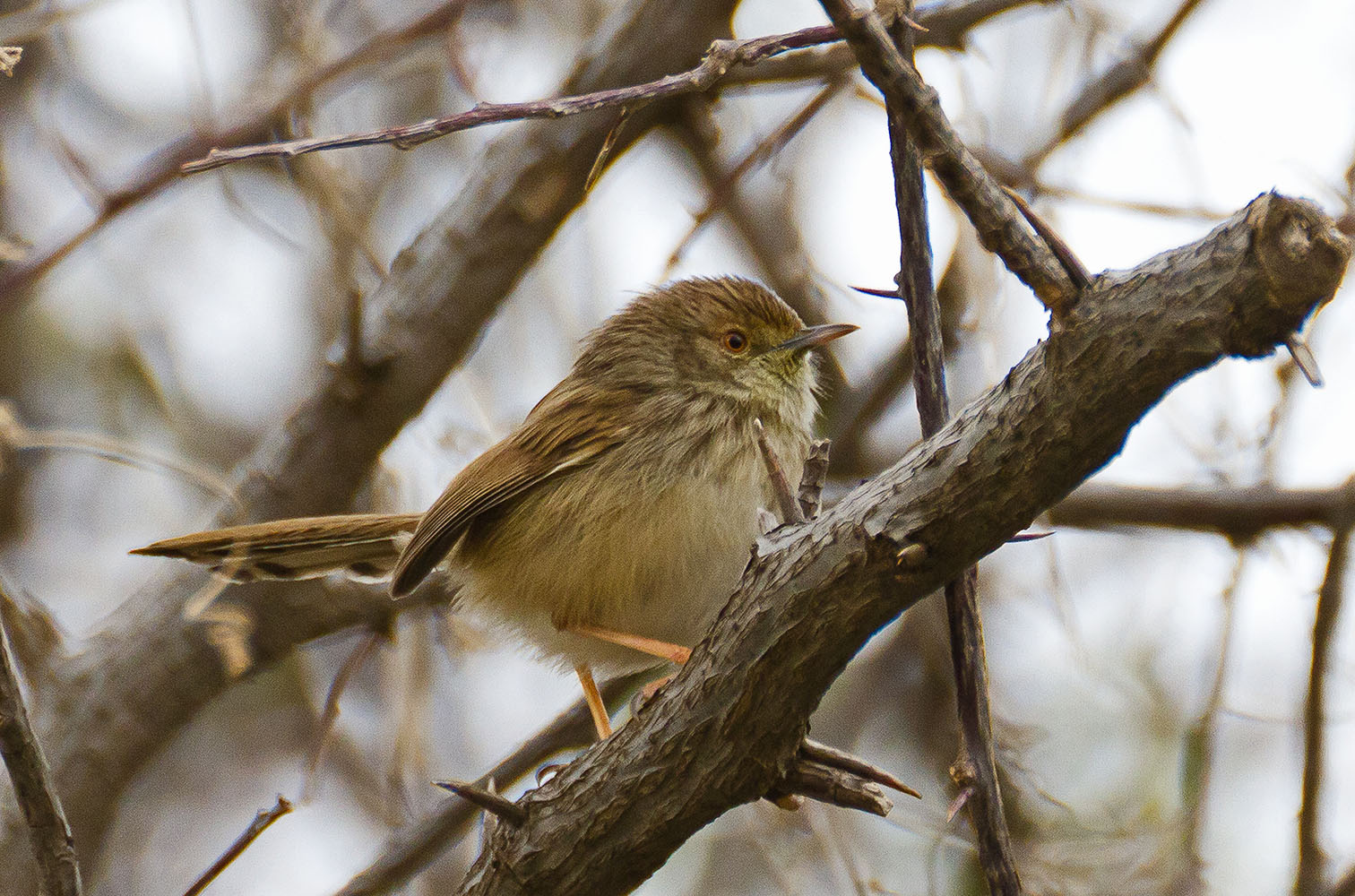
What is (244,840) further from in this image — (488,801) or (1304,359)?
(1304,359)

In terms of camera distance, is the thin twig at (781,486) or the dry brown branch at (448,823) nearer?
the thin twig at (781,486)

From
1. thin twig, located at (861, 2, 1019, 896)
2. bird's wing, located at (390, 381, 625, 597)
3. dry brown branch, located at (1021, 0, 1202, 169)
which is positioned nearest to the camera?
thin twig, located at (861, 2, 1019, 896)

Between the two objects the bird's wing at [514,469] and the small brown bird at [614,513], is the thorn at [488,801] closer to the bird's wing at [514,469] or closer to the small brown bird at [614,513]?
the small brown bird at [614,513]

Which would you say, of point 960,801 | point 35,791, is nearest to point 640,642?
point 960,801

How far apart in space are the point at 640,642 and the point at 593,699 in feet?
1.44

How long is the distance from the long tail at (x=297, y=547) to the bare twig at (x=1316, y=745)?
105 inches

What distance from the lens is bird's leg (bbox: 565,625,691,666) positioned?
357cm

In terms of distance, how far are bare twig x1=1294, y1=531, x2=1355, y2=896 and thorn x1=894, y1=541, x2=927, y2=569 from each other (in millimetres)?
1505

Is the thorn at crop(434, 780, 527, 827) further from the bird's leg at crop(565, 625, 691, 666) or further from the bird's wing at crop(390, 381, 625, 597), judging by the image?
the bird's wing at crop(390, 381, 625, 597)

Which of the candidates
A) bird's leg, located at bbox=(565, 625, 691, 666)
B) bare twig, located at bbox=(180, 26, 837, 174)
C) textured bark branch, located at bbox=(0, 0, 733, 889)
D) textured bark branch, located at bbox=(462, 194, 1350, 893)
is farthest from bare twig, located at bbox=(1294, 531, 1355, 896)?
textured bark branch, located at bbox=(0, 0, 733, 889)

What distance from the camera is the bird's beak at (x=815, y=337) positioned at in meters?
4.25

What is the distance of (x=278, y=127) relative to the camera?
214 inches

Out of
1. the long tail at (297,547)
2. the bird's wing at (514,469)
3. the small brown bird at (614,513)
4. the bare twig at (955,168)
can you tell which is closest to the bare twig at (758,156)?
the small brown bird at (614,513)

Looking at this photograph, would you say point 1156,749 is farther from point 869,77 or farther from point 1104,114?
point 869,77
